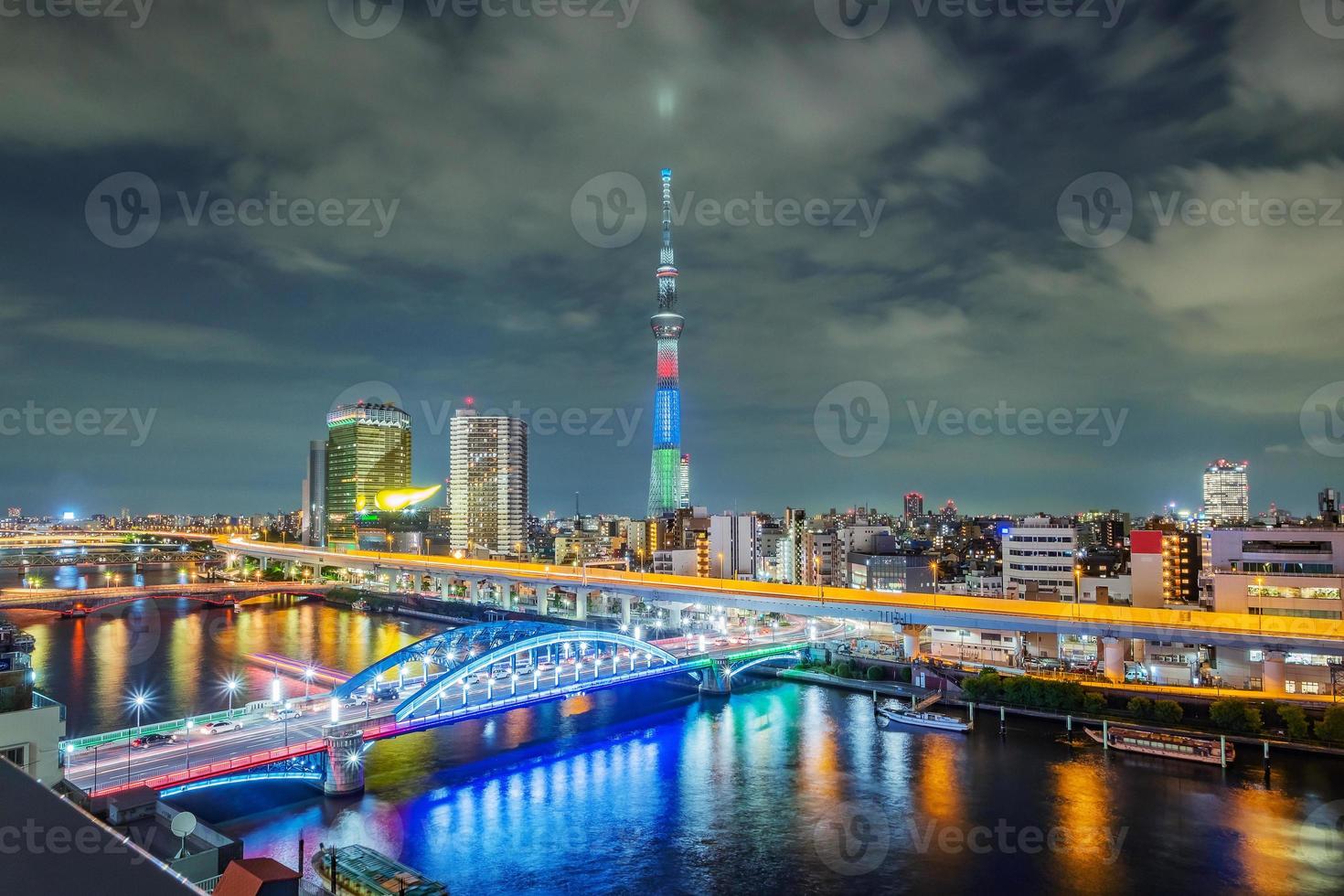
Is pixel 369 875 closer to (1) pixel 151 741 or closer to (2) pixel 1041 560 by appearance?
(1) pixel 151 741

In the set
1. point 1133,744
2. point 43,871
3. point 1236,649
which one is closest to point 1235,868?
point 1133,744

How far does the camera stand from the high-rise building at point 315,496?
81938 millimetres

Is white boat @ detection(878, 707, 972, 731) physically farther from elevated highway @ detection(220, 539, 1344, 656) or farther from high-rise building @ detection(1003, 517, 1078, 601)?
high-rise building @ detection(1003, 517, 1078, 601)

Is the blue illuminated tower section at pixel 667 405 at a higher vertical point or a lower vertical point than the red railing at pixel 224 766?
higher

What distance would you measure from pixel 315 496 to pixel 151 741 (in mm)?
75211

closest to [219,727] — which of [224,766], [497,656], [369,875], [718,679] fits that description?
[224,766]

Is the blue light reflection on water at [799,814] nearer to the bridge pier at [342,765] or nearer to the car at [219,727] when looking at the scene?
the bridge pier at [342,765]

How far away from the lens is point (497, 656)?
1789 centimetres

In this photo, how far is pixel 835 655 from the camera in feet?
81.9

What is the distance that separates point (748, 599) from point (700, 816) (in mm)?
13096

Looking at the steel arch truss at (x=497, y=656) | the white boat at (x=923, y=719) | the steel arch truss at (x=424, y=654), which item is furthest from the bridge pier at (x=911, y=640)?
the steel arch truss at (x=424, y=654)

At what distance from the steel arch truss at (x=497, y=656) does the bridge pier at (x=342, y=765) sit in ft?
4.59

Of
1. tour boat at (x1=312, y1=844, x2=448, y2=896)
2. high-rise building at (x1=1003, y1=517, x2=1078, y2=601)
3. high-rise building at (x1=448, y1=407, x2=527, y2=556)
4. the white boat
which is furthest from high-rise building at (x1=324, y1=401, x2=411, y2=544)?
tour boat at (x1=312, y1=844, x2=448, y2=896)

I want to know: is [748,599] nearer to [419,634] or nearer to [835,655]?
[835,655]
